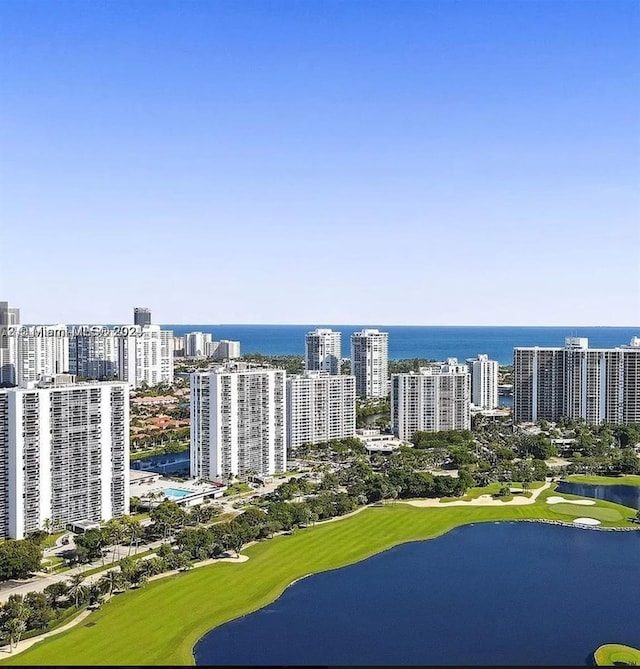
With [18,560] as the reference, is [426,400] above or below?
above

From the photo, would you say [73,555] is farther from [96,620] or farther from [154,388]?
[154,388]

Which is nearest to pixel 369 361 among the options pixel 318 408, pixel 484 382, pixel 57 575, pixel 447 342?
pixel 484 382

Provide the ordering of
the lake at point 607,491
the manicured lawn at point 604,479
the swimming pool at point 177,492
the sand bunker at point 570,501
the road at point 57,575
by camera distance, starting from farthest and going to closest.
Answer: the manicured lawn at point 604,479 < the lake at point 607,491 < the sand bunker at point 570,501 < the swimming pool at point 177,492 < the road at point 57,575

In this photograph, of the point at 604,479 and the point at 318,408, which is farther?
→ the point at 318,408

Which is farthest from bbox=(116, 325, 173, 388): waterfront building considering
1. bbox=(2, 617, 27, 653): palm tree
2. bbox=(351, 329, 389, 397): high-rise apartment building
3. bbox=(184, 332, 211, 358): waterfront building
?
bbox=(2, 617, 27, 653): palm tree

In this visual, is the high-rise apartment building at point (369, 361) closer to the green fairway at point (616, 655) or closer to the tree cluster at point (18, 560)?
the tree cluster at point (18, 560)

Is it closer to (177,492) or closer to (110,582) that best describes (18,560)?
(110,582)

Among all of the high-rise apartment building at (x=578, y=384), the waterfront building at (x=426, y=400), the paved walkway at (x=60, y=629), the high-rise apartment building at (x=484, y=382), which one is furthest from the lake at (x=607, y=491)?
the high-rise apartment building at (x=484, y=382)
